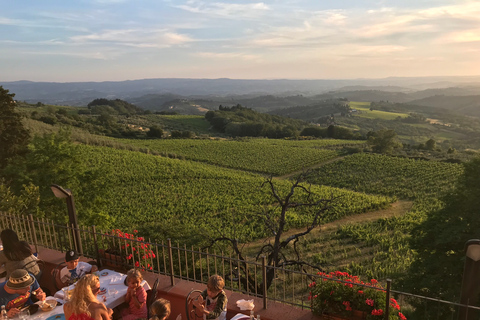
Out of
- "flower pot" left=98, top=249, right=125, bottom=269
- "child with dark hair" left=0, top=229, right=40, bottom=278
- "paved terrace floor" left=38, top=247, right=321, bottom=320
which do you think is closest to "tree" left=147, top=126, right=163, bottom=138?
"flower pot" left=98, top=249, right=125, bottom=269

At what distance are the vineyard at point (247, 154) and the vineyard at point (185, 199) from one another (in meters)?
8.88

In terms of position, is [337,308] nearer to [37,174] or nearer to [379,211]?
[37,174]

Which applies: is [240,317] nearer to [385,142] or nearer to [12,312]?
[12,312]

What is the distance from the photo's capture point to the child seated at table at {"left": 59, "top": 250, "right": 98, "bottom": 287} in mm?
5977

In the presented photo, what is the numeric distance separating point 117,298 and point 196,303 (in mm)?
1445

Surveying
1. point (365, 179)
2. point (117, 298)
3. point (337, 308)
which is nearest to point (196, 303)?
point (117, 298)

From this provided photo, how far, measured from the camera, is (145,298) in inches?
207

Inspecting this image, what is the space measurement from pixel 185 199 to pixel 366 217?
1580cm

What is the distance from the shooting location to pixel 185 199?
29188mm

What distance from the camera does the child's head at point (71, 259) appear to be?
5945 millimetres

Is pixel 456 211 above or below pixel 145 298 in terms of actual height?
below

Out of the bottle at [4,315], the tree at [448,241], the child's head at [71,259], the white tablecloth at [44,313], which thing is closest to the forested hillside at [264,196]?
the tree at [448,241]

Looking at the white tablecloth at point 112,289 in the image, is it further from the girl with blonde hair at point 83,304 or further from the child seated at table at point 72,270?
the girl with blonde hair at point 83,304

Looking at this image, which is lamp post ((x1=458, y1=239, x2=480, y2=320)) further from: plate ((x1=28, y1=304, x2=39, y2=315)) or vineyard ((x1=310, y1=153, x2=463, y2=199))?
vineyard ((x1=310, y1=153, x2=463, y2=199))
